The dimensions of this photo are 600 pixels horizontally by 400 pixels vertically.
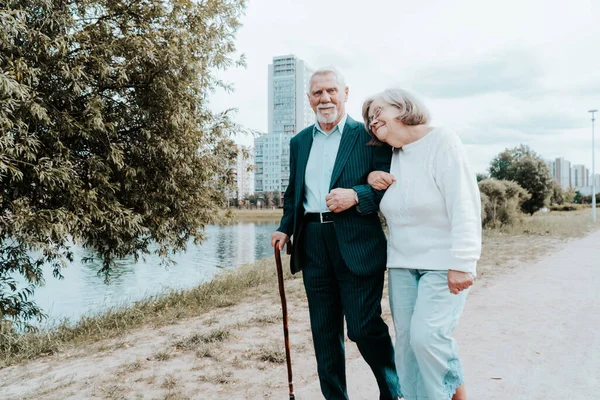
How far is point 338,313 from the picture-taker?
287cm

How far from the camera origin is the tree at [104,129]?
555cm

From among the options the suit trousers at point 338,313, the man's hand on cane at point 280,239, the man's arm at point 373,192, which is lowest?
the suit trousers at point 338,313

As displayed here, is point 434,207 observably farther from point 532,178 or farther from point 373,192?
point 532,178

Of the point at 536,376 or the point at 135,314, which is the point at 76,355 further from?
the point at 536,376

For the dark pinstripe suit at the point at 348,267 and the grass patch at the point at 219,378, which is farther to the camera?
the grass patch at the point at 219,378

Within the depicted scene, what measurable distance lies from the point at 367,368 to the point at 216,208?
5.38m

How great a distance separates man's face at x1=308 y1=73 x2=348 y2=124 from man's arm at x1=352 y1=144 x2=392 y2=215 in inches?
15.0

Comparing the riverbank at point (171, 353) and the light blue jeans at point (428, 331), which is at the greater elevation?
the light blue jeans at point (428, 331)

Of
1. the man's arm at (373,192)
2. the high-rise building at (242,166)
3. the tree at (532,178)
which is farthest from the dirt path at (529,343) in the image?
the tree at (532,178)

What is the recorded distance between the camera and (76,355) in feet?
15.0

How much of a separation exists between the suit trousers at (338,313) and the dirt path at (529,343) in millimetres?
408

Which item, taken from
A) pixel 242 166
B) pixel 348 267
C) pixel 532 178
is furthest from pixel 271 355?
pixel 532 178

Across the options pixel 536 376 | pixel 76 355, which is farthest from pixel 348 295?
pixel 76 355

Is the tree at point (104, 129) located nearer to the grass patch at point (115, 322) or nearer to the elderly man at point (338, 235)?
the grass patch at point (115, 322)
